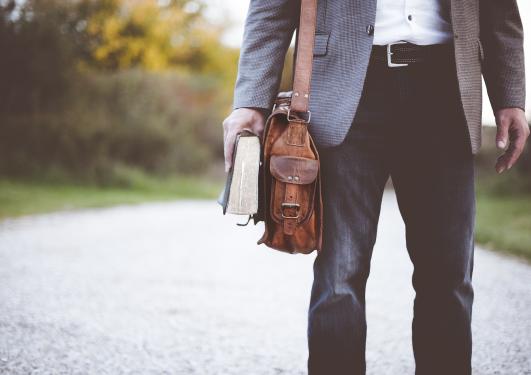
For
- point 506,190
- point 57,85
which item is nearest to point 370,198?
point 506,190

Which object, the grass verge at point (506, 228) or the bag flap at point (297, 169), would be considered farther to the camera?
the grass verge at point (506, 228)

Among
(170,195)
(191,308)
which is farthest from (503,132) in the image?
(170,195)

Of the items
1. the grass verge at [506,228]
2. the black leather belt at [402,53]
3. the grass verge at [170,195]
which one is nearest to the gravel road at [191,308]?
the grass verge at [506,228]

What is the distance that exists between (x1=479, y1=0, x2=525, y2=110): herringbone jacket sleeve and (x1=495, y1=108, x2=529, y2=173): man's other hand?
0.03m

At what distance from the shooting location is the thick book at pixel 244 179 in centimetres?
167

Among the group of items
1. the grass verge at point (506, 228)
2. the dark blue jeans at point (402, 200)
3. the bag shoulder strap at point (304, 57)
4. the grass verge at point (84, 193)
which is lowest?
Answer: the grass verge at point (84, 193)

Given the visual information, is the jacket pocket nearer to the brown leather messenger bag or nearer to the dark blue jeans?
the brown leather messenger bag

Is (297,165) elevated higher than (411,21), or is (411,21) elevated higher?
(411,21)

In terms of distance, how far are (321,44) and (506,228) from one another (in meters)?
6.75

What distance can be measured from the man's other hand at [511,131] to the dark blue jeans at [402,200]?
0.19m

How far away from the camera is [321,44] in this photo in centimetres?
173

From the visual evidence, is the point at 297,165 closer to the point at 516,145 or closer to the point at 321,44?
the point at 321,44

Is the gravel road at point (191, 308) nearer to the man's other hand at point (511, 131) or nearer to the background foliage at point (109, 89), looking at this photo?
the man's other hand at point (511, 131)

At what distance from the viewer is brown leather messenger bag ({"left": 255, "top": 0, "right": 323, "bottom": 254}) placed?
65.4 inches
